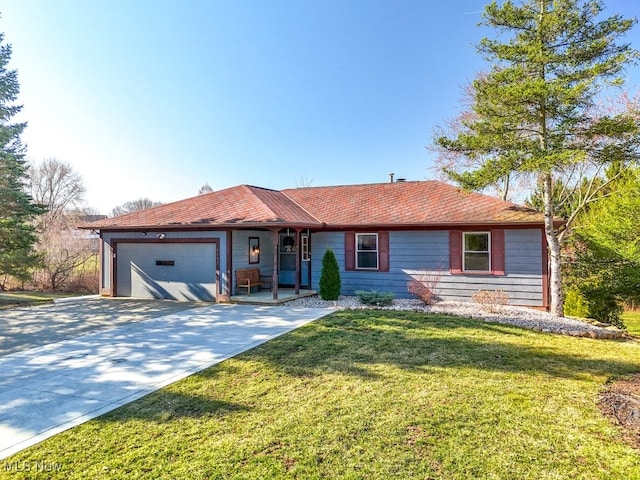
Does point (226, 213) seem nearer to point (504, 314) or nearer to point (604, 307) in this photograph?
point (504, 314)

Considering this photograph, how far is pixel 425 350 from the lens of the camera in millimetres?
6199

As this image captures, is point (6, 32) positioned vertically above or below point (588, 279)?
above

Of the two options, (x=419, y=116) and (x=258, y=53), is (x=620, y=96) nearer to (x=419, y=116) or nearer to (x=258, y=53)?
(x=419, y=116)

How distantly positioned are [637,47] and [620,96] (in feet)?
26.4

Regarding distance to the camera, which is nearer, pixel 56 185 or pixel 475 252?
pixel 475 252

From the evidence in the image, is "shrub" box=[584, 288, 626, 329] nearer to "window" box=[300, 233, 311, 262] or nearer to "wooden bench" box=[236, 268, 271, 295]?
"window" box=[300, 233, 311, 262]

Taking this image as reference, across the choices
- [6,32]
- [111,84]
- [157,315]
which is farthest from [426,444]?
[6,32]

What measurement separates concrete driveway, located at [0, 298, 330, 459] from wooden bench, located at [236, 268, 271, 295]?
1199 mm

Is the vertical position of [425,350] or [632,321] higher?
[425,350]

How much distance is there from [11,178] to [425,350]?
48.6ft

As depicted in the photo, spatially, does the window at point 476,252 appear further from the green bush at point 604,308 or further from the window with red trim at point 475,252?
the green bush at point 604,308

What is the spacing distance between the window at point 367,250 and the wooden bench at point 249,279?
309 cm

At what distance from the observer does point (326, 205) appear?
14.3 m

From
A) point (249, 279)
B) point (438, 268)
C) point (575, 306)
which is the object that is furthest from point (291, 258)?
point (575, 306)
